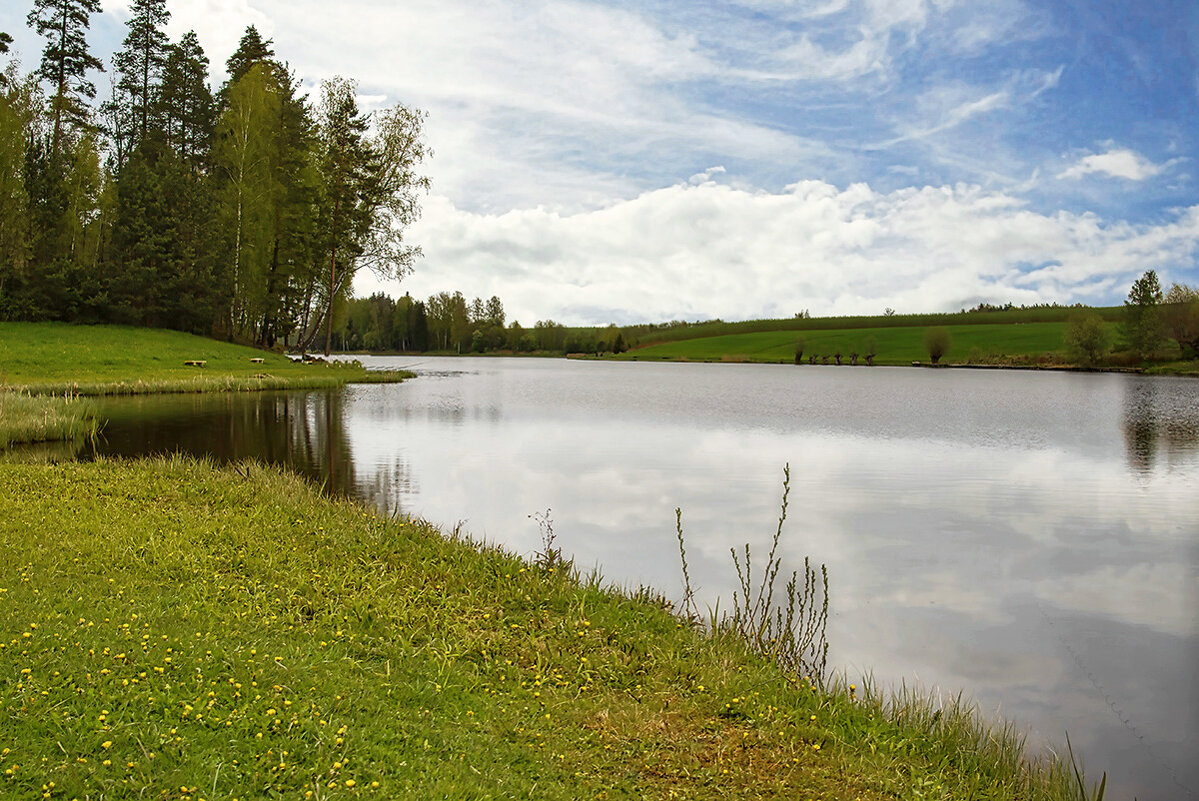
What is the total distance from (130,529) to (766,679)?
301 inches

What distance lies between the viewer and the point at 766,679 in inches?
253

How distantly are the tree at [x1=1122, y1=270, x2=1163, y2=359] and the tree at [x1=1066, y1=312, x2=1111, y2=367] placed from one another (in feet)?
8.43

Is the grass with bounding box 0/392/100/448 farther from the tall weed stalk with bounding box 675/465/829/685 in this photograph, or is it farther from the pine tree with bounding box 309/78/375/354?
the pine tree with bounding box 309/78/375/354

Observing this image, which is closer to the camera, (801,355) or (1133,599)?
(1133,599)

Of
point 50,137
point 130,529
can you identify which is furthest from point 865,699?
point 50,137

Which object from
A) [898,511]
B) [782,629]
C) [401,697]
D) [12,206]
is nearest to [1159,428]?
[898,511]

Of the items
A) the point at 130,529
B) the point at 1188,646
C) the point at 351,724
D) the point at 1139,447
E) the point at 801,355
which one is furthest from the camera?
the point at 801,355

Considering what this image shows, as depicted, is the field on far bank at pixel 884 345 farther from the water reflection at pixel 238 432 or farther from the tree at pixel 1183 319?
the water reflection at pixel 238 432

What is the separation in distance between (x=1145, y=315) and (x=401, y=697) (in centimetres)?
9560

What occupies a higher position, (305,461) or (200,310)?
(200,310)

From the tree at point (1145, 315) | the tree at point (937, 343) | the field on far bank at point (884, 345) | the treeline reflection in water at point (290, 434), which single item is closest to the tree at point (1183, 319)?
the tree at point (1145, 315)

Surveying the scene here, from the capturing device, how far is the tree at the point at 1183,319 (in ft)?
247

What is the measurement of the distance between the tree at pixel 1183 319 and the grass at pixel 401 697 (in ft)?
294

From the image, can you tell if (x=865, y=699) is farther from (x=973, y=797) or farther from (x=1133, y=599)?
(x=1133, y=599)
